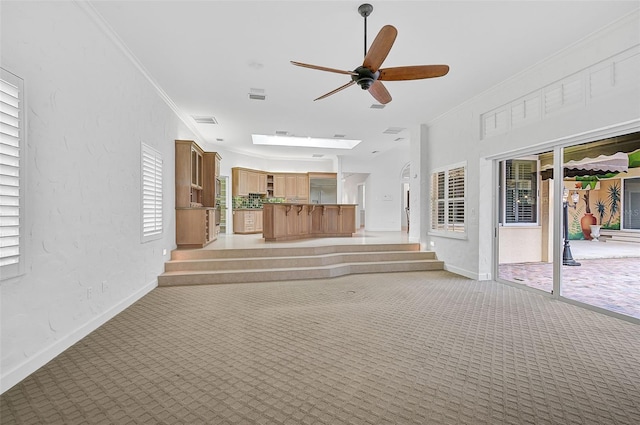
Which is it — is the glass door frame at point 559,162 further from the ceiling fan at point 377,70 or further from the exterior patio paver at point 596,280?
the ceiling fan at point 377,70

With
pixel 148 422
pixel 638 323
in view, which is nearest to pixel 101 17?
pixel 148 422

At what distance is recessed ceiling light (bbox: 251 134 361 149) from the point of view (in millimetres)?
9492

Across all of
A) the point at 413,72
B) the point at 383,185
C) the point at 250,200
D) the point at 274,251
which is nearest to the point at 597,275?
the point at 413,72

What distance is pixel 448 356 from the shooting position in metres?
2.67

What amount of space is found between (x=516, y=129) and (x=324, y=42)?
→ 3207mm

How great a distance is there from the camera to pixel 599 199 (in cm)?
527

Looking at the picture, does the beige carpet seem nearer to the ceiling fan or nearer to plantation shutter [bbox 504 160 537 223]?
the ceiling fan

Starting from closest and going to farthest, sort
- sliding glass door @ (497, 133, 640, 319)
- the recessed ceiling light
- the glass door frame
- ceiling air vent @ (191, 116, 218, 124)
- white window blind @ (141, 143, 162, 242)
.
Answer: the glass door frame, sliding glass door @ (497, 133, 640, 319), white window blind @ (141, 143, 162, 242), ceiling air vent @ (191, 116, 218, 124), the recessed ceiling light

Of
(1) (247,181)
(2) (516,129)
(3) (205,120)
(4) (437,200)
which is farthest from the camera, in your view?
(1) (247,181)

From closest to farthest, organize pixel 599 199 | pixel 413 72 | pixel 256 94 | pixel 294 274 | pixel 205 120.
→ pixel 413 72 < pixel 599 199 < pixel 256 94 < pixel 294 274 < pixel 205 120

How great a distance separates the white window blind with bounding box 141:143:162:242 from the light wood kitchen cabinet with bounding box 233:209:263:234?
4954 mm

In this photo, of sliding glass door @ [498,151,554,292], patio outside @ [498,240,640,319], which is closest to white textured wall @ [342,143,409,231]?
sliding glass door @ [498,151,554,292]

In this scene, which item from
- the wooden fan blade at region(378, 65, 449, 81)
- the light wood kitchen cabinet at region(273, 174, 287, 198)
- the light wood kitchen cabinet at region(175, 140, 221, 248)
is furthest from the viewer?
the light wood kitchen cabinet at region(273, 174, 287, 198)

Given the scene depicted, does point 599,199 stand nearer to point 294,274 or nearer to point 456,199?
point 456,199
